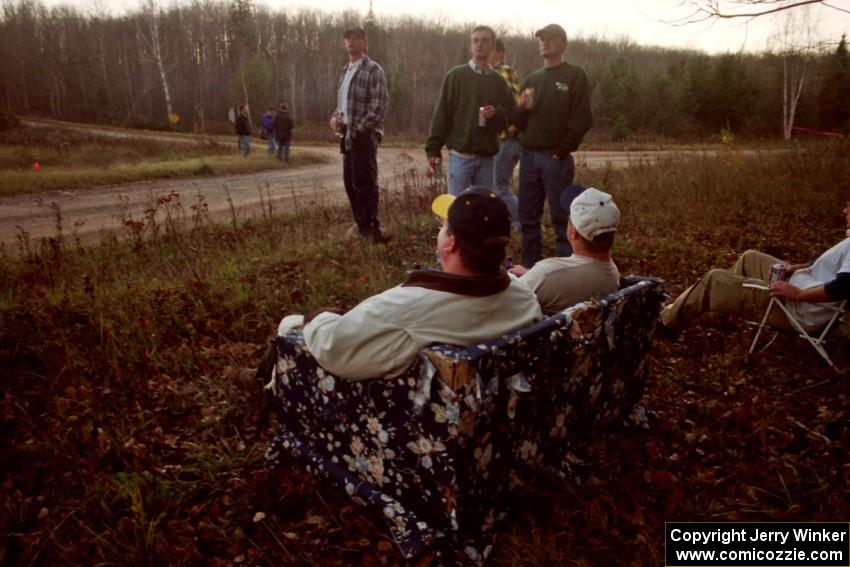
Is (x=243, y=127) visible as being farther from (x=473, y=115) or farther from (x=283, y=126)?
(x=473, y=115)

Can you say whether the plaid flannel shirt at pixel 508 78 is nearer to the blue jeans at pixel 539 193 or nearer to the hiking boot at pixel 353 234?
the blue jeans at pixel 539 193

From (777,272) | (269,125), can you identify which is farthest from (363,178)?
Result: (269,125)

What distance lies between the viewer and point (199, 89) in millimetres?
57688

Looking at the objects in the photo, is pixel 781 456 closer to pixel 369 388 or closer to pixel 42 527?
pixel 369 388

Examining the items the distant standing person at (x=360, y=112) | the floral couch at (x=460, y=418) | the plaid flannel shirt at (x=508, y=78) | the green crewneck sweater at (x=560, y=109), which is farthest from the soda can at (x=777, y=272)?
the distant standing person at (x=360, y=112)

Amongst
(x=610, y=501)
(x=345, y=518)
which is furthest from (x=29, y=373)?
(x=610, y=501)

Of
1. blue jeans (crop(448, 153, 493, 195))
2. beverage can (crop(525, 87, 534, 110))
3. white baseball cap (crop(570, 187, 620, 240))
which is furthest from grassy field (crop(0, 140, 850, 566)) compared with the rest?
beverage can (crop(525, 87, 534, 110))

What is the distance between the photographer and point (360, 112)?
21.9 feet

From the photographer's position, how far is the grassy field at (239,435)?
2.67 meters

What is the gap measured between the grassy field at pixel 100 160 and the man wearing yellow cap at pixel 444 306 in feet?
45.6

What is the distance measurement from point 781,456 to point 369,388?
2617 mm

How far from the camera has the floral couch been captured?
7.20 ft

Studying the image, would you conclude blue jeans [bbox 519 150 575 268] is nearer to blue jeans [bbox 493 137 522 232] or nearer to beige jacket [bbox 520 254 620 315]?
blue jeans [bbox 493 137 522 232]

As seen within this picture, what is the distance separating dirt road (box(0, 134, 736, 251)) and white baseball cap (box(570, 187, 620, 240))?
230 inches
